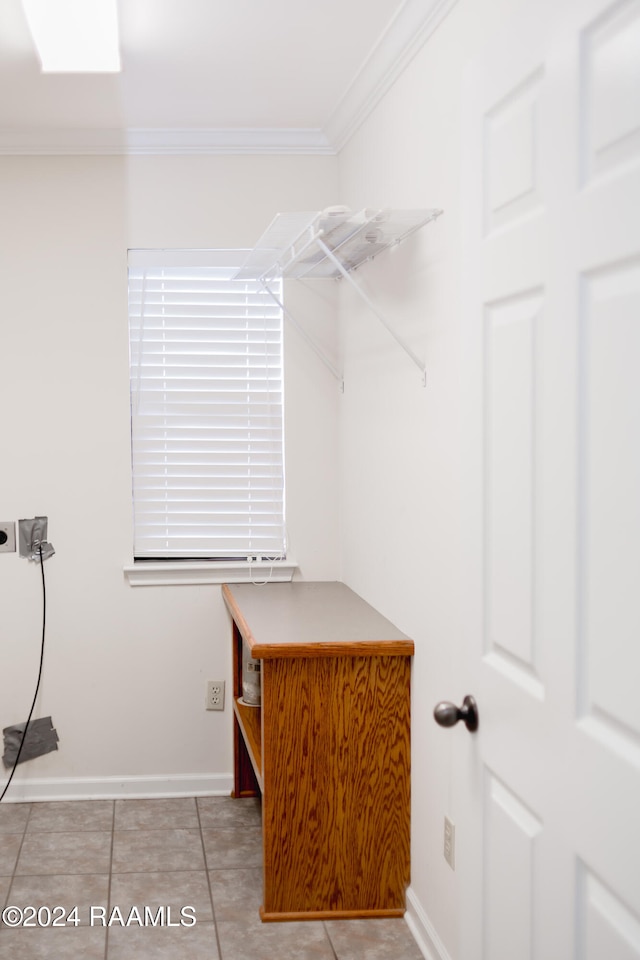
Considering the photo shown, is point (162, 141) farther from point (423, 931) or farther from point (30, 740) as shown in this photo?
point (423, 931)

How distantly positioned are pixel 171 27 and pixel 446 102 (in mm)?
841

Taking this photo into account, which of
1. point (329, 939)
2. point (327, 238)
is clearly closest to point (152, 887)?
point (329, 939)

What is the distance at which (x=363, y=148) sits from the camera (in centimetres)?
318

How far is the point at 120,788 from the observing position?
3.65 metres

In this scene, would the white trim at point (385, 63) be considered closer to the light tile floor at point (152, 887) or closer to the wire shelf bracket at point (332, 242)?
the wire shelf bracket at point (332, 242)

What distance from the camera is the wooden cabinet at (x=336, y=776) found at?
2.63 meters

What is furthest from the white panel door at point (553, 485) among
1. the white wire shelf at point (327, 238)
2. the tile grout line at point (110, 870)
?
the tile grout line at point (110, 870)

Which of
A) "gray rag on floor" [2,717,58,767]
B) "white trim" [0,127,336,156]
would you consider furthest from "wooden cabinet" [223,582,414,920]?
"white trim" [0,127,336,156]

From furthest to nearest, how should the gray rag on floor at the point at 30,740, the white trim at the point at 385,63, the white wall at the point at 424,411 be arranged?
the gray rag on floor at the point at 30,740
the white trim at the point at 385,63
the white wall at the point at 424,411

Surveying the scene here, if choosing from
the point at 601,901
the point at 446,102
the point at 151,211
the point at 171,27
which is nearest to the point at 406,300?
the point at 446,102

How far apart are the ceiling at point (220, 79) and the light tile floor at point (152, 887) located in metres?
2.42

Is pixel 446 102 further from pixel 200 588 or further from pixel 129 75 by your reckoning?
pixel 200 588

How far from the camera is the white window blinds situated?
11.9ft

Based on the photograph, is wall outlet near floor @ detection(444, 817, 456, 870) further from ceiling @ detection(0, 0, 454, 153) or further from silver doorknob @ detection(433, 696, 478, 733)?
ceiling @ detection(0, 0, 454, 153)
